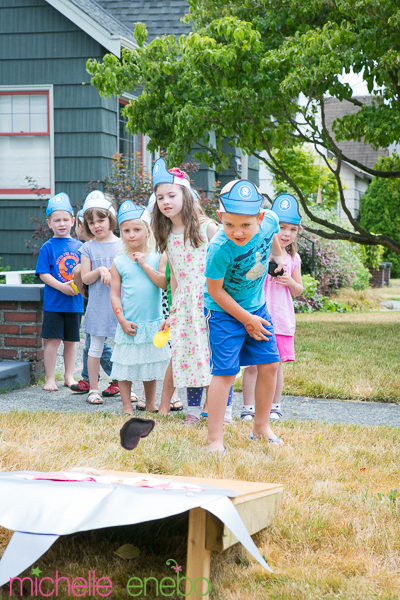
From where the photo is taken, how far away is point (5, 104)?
9.75m

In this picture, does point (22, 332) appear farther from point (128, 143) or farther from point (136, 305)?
point (128, 143)

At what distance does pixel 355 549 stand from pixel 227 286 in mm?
1533

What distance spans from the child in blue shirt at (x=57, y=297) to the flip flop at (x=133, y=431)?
3.10m

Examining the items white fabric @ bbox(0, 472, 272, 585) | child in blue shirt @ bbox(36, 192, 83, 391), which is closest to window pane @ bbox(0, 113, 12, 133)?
child in blue shirt @ bbox(36, 192, 83, 391)

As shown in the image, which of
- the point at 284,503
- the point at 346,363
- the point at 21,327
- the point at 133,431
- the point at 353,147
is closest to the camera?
the point at 133,431

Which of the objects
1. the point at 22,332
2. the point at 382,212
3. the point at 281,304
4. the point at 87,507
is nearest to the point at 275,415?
the point at 281,304

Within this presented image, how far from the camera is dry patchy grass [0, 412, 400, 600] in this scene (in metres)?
2.13

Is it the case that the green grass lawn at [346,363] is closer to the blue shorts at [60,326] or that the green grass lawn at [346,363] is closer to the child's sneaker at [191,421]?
the child's sneaker at [191,421]

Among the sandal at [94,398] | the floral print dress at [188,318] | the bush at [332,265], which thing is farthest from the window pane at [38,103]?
the bush at [332,265]

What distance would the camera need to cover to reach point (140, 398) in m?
5.13

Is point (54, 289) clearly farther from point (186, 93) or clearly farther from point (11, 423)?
point (186, 93)

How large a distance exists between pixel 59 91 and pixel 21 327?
5297 mm

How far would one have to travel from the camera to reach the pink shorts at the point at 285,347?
4.33m

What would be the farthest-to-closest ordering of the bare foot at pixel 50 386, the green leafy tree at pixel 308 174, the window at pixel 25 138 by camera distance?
the green leafy tree at pixel 308 174
the window at pixel 25 138
the bare foot at pixel 50 386
